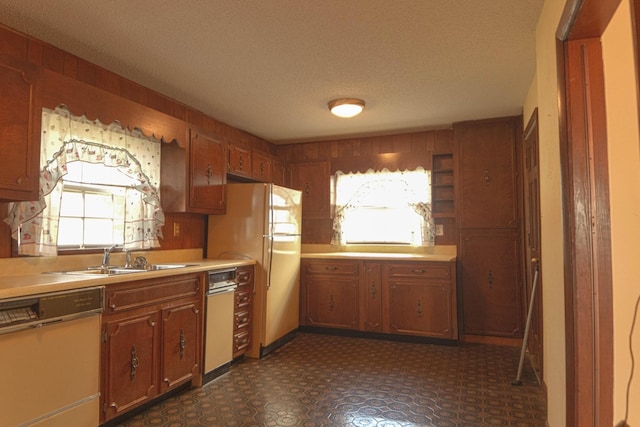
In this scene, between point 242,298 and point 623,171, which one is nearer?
point 623,171

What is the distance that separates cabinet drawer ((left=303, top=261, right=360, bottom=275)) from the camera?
4379mm

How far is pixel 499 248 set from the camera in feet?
13.5

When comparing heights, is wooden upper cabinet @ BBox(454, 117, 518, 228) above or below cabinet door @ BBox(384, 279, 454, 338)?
above

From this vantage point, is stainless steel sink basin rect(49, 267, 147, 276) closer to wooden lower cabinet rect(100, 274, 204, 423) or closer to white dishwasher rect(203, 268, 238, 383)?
wooden lower cabinet rect(100, 274, 204, 423)

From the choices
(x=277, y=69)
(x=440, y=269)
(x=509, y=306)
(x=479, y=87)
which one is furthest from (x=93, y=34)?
(x=509, y=306)

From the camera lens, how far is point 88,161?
2.75 m

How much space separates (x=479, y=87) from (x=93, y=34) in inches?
114

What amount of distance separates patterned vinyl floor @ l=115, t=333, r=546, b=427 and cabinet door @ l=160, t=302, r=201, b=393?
0.16m

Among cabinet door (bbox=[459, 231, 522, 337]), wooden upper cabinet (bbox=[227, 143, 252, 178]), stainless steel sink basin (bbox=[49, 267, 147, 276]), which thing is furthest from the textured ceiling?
stainless steel sink basin (bbox=[49, 267, 147, 276])

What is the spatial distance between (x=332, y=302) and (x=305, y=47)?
A: 283 centimetres

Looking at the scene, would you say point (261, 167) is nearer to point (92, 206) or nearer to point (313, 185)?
point (313, 185)

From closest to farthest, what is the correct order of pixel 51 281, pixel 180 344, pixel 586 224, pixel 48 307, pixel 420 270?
pixel 586 224 → pixel 48 307 → pixel 51 281 → pixel 180 344 → pixel 420 270

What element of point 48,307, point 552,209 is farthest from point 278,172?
point 552,209

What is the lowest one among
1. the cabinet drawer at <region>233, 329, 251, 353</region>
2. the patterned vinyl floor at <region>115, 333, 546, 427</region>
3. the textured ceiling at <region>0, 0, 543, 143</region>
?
the patterned vinyl floor at <region>115, 333, 546, 427</region>
